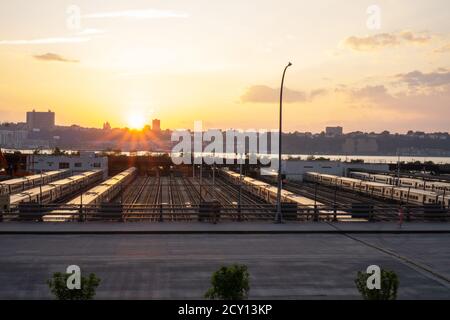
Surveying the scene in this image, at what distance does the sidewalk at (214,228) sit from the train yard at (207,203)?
0.67 meters

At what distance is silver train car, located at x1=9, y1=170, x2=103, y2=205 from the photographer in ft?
119

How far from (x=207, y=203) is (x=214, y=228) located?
2.44m

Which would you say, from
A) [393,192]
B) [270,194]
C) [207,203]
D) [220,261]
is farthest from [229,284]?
[393,192]

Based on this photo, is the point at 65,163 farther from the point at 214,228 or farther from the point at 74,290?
the point at 74,290

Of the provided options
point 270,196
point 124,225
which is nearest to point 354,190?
point 270,196

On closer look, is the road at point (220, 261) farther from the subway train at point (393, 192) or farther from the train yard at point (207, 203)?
the subway train at point (393, 192)

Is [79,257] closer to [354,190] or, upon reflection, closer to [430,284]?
[430,284]

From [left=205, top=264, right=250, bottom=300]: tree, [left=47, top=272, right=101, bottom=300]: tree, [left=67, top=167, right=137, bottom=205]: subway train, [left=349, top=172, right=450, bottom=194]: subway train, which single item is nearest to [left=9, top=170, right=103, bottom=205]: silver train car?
[left=67, top=167, right=137, bottom=205]: subway train

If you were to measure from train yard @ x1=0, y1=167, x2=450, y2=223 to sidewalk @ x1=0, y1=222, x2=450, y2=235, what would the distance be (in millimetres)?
665

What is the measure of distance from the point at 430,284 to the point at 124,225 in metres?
15.3

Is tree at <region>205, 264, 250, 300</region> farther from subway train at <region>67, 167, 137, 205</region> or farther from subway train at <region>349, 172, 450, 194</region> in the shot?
subway train at <region>349, 172, 450, 194</region>

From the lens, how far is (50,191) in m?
43.8

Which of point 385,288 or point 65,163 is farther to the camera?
point 65,163
